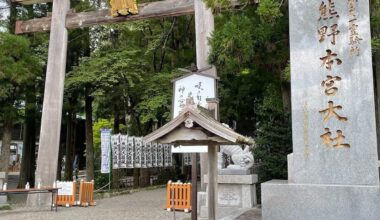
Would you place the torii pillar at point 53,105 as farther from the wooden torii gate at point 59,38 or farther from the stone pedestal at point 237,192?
the stone pedestal at point 237,192

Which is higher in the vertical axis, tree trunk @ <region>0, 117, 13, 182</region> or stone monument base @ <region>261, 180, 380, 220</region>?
tree trunk @ <region>0, 117, 13, 182</region>

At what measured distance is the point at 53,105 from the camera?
38.2ft

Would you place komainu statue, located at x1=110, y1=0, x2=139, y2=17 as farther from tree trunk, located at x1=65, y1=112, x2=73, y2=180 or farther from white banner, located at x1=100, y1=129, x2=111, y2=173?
tree trunk, located at x1=65, y1=112, x2=73, y2=180

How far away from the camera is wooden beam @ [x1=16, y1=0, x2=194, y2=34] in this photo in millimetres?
11273

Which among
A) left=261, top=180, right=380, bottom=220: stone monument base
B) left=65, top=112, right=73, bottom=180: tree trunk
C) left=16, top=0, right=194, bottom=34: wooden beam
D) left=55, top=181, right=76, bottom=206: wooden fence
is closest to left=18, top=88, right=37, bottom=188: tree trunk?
left=65, top=112, right=73, bottom=180: tree trunk

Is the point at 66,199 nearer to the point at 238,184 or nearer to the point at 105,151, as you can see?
the point at 105,151

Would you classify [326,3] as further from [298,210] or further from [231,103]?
[231,103]

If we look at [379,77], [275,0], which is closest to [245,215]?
[275,0]

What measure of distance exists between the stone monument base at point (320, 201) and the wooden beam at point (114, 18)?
6.61m

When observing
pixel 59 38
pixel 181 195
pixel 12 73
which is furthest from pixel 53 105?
pixel 181 195

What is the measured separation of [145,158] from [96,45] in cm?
536

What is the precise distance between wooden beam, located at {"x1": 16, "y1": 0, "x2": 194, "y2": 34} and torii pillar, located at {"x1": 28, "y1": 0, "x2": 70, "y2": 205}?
0.38 m

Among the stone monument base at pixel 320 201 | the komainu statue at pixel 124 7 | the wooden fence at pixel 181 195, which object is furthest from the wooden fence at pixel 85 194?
the stone monument base at pixel 320 201

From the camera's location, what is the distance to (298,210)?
6.34 meters
